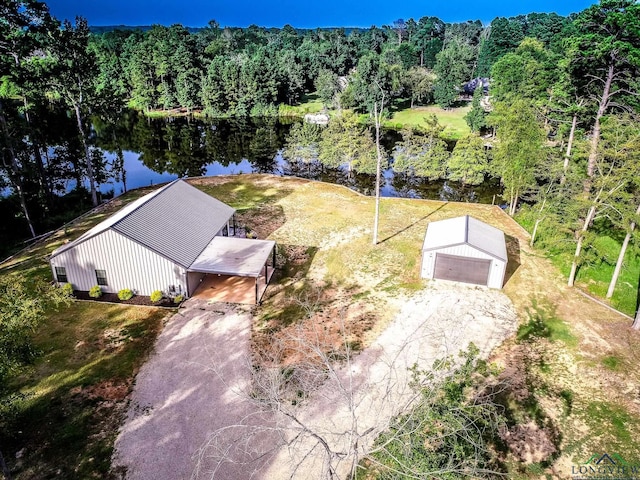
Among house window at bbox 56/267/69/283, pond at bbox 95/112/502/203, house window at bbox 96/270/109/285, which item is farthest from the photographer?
pond at bbox 95/112/502/203

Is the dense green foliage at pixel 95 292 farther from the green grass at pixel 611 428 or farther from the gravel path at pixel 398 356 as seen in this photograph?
the green grass at pixel 611 428

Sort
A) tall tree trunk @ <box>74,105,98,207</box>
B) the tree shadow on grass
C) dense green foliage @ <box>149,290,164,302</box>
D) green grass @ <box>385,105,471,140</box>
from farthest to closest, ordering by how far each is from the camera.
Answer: green grass @ <box>385,105,471,140</box>, tall tree trunk @ <box>74,105,98,207</box>, the tree shadow on grass, dense green foliage @ <box>149,290,164,302</box>

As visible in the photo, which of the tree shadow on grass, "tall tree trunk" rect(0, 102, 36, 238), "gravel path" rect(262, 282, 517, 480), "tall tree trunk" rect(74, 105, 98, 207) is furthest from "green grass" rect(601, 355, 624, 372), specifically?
"tall tree trunk" rect(74, 105, 98, 207)

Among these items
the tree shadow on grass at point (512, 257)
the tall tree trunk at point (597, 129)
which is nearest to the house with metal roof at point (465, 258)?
the tree shadow on grass at point (512, 257)

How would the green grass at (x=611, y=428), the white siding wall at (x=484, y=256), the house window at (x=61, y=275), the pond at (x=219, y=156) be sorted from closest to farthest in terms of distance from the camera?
1. the green grass at (x=611, y=428)
2. the house window at (x=61, y=275)
3. the white siding wall at (x=484, y=256)
4. the pond at (x=219, y=156)

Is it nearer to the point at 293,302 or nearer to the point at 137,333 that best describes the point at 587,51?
the point at 293,302

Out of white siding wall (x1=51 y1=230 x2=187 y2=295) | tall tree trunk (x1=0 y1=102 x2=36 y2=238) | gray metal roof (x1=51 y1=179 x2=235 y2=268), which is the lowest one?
white siding wall (x1=51 y1=230 x2=187 y2=295)

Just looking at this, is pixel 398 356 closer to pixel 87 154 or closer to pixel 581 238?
pixel 581 238

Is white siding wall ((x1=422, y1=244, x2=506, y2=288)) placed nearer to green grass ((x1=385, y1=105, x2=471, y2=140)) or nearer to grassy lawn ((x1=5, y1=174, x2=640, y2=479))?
grassy lawn ((x1=5, y1=174, x2=640, y2=479))
